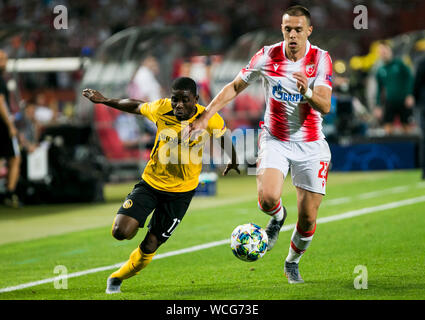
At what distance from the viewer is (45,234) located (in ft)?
40.6

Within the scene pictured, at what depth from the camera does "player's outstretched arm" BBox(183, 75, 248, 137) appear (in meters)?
7.39

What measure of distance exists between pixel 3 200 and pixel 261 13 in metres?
22.2

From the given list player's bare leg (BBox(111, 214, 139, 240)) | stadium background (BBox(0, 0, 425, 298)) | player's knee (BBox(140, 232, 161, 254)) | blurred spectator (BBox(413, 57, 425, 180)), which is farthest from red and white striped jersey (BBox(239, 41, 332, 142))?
blurred spectator (BBox(413, 57, 425, 180))

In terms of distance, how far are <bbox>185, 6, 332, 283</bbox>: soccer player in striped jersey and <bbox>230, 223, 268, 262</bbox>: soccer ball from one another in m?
0.30

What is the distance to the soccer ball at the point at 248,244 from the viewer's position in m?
7.81

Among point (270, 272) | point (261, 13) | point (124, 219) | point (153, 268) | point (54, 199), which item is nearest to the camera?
point (124, 219)

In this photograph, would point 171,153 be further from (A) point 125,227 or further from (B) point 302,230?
(B) point 302,230

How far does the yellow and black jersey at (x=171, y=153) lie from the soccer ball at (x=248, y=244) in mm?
635

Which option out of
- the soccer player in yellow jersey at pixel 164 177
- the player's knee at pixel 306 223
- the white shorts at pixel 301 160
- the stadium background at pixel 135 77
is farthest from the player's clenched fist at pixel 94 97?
the stadium background at pixel 135 77

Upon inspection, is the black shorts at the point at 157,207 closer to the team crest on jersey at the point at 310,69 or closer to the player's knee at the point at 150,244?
the player's knee at the point at 150,244

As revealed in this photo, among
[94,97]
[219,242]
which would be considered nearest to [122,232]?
[94,97]

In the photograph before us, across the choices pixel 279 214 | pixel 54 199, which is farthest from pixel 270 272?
pixel 54 199

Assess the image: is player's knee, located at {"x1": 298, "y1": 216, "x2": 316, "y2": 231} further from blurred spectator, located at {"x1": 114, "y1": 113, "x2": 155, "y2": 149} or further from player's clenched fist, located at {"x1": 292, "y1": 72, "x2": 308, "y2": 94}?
blurred spectator, located at {"x1": 114, "y1": 113, "x2": 155, "y2": 149}
